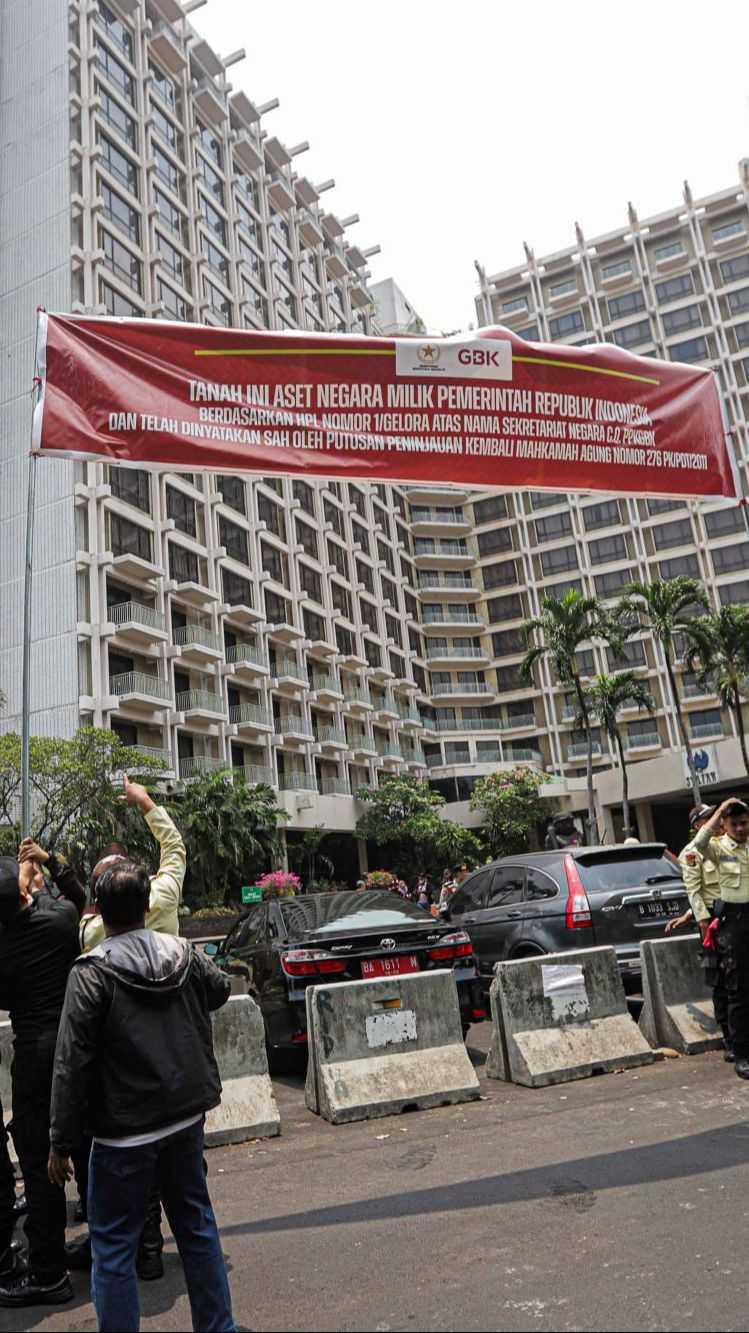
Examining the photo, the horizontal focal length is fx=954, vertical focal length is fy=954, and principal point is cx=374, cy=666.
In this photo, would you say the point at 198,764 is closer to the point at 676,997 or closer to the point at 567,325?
the point at 676,997

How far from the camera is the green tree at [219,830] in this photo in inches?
1276

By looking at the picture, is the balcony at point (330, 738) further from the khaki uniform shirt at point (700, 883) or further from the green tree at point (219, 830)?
the khaki uniform shirt at point (700, 883)

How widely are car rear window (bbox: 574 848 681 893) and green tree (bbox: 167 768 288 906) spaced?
2435 centimetres

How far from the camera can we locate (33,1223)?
3961 millimetres

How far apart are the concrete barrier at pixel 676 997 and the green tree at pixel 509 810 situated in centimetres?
4419

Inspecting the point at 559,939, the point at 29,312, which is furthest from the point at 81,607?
the point at 559,939

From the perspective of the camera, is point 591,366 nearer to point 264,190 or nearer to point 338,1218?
point 338,1218

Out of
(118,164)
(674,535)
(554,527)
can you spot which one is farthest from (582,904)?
(554,527)

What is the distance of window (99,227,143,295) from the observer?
131ft

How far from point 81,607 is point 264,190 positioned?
108 ft

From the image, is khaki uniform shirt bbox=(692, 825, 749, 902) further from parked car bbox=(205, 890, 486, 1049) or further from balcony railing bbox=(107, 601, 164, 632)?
balcony railing bbox=(107, 601, 164, 632)

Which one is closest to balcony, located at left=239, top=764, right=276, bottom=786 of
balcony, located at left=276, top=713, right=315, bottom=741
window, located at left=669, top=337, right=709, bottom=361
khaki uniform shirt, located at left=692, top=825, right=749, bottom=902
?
balcony, located at left=276, top=713, right=315, bottom=741

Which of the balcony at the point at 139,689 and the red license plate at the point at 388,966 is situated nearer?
the red license plate at the point at 388,966

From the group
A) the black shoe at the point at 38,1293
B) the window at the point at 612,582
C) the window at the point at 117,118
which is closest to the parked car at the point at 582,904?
the black shoe at the point at 38,1293
